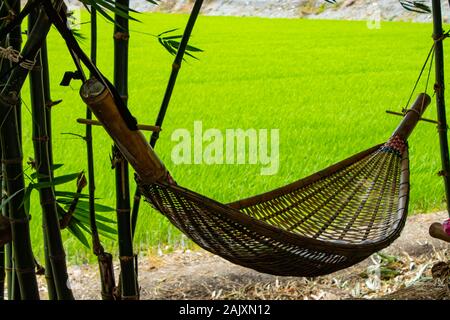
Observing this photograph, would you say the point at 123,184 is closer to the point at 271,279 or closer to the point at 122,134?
the point at 122,134

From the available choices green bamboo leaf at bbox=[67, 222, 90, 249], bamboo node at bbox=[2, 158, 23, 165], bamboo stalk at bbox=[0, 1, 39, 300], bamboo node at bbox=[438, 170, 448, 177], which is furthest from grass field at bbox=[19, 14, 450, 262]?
bamboo node at bbox=[2, 158, 23, 165]

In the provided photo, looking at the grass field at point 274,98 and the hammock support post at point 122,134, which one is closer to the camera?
the hammock support post at point 122,134

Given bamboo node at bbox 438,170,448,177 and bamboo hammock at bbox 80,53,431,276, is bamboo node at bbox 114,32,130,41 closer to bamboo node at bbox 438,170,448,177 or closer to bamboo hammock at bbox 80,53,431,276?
bamboo hammock at bbox 80,53,431,276

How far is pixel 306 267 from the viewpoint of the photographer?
0.96m

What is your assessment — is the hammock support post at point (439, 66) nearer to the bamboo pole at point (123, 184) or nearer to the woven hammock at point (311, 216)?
the woven hammock at point (311, 216)

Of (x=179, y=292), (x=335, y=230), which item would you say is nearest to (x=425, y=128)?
(x=179, y=292)

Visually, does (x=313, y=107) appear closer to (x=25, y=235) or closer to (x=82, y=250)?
(x=82, y=250)

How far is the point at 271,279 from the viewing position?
5.79ft

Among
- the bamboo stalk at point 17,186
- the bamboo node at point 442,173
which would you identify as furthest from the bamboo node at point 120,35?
the bamboo node at point 442,173

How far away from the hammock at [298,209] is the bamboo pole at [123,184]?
0.04 meters

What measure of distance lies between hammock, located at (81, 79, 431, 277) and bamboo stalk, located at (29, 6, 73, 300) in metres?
0.18

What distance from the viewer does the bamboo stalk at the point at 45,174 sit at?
835mm

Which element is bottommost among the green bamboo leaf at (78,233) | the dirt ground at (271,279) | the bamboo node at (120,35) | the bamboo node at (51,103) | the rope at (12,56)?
the dirt ground at (271,279)
